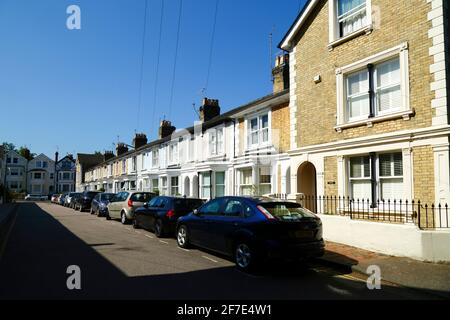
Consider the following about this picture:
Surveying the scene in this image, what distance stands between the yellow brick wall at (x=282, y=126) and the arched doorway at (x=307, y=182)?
58.9 inches

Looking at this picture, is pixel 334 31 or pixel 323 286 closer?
pixel 323 286

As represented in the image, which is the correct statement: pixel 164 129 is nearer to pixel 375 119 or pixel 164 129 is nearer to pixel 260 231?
pixel 375 119

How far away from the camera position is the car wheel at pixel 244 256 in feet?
25.3

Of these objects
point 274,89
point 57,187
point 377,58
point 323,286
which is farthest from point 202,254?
point 57,187

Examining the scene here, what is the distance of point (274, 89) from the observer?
1886cm

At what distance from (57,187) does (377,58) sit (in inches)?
3637

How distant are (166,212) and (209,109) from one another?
14115mm

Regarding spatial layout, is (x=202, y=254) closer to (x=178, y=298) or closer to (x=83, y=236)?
(x=178, y=298)

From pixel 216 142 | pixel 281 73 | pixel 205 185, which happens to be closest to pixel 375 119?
pixel 281 73

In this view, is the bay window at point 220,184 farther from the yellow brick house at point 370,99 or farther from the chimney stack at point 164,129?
the chimney stack at point 164,129

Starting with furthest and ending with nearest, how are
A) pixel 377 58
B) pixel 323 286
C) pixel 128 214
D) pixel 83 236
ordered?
pixel 128 214 → pixel 83 236 → pixel 377 58 → pixel 323 286

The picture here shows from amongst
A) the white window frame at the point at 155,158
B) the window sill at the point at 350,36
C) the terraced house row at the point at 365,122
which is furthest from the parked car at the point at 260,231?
the white window frame at the point at 155,158

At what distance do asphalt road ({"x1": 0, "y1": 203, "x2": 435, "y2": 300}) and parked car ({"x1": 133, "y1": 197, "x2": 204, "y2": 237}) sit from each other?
1.84m
